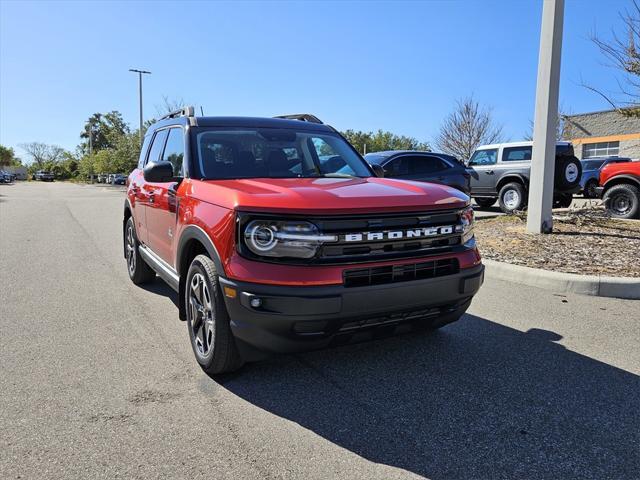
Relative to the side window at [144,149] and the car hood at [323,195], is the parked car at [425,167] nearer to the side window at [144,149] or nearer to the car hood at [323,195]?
the side window at [144,149]

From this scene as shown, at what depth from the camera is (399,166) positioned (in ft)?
38.0

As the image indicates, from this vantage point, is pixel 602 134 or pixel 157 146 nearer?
pixel 157 146

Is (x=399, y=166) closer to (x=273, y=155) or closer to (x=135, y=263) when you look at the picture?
(x=135, y=263)

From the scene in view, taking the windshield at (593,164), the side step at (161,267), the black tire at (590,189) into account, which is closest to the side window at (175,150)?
the side step at (161,267)

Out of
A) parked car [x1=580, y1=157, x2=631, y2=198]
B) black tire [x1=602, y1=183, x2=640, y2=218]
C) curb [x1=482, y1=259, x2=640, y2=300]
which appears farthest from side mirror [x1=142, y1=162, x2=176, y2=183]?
parked car [x1=580, y1=157, x2=631, y2=198]

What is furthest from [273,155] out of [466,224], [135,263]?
[135,263]

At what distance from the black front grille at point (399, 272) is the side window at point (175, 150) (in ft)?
6.44

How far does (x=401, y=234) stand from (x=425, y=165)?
926 cm

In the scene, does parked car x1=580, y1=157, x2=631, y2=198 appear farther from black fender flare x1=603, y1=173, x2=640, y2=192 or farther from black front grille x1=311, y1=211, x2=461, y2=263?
black front grille x1=311, y1=211, x2=461, y2=263

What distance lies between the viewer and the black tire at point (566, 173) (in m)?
11.2

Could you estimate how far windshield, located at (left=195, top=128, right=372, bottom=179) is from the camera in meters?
3.95

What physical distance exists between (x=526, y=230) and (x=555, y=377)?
5728mm

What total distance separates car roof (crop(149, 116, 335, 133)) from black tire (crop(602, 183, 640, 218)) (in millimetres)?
8480

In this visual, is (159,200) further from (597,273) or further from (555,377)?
(597,273)
